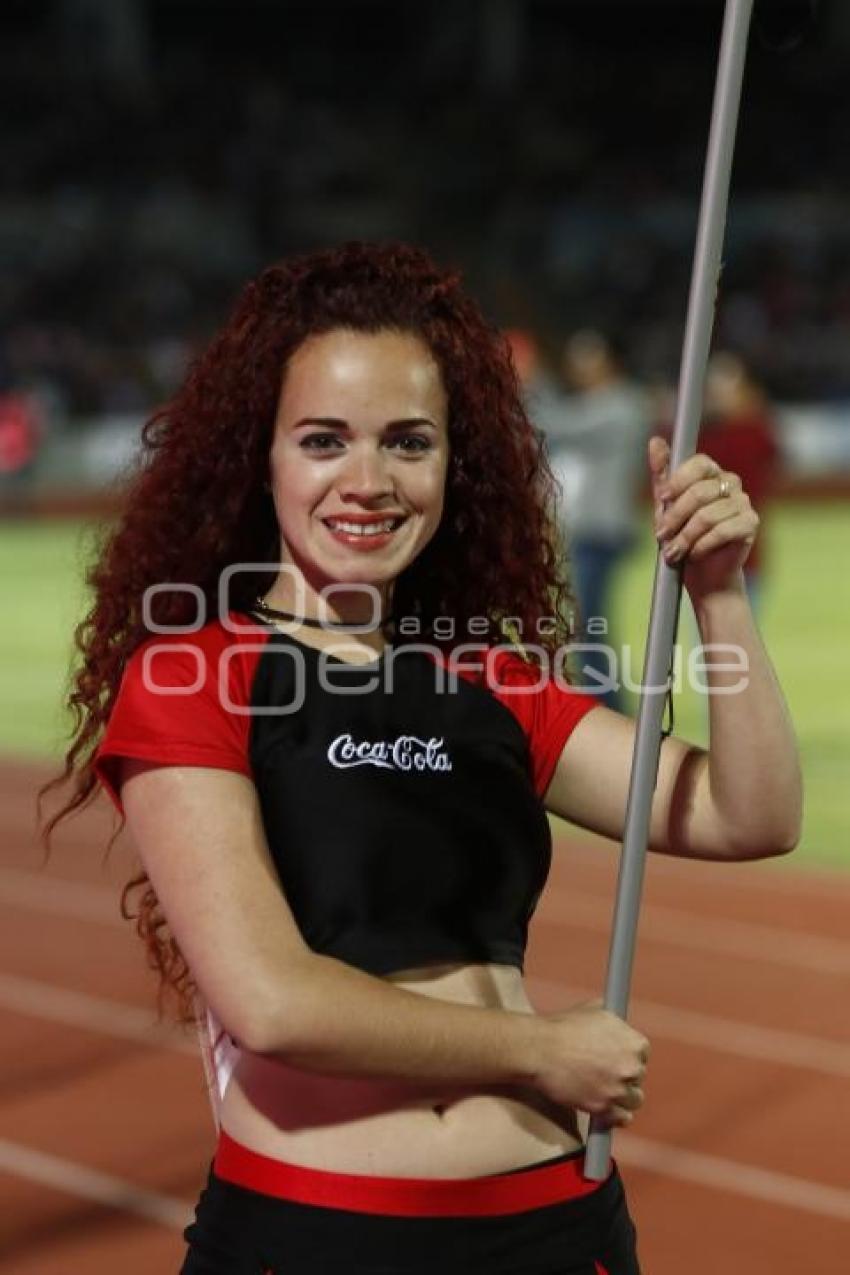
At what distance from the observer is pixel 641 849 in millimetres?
1972

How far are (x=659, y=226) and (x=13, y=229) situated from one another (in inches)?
385

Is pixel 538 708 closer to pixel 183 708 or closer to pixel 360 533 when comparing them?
pixel 360 533

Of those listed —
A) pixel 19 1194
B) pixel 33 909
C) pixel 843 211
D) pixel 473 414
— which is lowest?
pixel 19 1194

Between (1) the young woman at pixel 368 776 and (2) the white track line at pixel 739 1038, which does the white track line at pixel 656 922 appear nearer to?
(2) the white track line at pixel 739 1038

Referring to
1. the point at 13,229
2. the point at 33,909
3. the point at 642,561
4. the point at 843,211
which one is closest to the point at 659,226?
the point at 843,211

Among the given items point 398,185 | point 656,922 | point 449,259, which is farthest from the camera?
point 398,185

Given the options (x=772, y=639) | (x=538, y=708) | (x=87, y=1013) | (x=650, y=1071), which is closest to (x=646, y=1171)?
(x=650, y=1071)

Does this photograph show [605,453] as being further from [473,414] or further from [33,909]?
[473,414]

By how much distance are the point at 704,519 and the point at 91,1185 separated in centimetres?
293

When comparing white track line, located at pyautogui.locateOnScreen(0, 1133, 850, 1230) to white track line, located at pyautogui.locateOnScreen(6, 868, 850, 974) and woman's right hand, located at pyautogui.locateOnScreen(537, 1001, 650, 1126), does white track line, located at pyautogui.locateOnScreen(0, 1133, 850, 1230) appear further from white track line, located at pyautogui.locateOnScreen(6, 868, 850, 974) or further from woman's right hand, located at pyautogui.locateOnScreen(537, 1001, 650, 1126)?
woman's right hand, located at pyautogui.locateOnScreen(537, 1001, 650, 1126)

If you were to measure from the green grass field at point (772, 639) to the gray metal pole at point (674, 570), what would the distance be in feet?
0.62

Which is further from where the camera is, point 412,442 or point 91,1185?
point 91,1185

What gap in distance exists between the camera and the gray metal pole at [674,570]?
1.91m

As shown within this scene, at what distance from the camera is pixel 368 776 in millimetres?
1975
